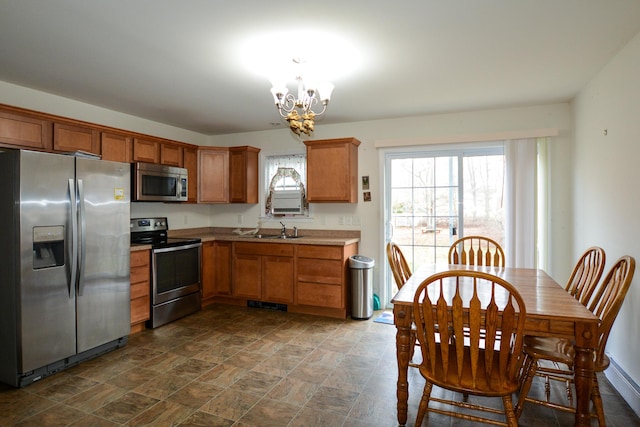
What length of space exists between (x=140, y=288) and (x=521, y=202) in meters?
4.09

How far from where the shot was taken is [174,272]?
405 centimetres

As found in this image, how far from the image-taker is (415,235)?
4445 mm

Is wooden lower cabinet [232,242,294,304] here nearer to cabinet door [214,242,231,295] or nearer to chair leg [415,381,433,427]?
cabinet door [214,242,231,295]

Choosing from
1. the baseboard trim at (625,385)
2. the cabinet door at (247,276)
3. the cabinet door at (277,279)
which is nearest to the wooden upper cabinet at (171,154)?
the cabinet door at (247,276)

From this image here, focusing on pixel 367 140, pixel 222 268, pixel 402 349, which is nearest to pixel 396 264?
pixel 402 349

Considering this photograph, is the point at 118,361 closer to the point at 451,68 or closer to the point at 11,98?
the point at 11,98

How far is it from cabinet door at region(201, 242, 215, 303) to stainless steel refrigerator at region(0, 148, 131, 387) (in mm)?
1269

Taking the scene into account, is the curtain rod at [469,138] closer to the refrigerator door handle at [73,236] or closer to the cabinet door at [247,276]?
the cabinet door at [247,276]

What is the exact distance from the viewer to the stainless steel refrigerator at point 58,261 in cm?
255

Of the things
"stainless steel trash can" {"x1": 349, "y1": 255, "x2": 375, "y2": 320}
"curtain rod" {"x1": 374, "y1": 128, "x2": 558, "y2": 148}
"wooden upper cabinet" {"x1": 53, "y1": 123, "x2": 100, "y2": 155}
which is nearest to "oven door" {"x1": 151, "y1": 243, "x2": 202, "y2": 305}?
"wooden upper cabinet" {"x1": 53, "y1": 123, "x2": 100, "y2": 155}

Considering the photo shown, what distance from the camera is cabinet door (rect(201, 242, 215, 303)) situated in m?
4.51

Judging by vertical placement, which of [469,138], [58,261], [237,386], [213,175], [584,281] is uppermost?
[469,138]

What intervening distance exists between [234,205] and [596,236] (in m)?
4.27

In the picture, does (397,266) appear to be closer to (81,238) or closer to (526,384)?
(526,384)
